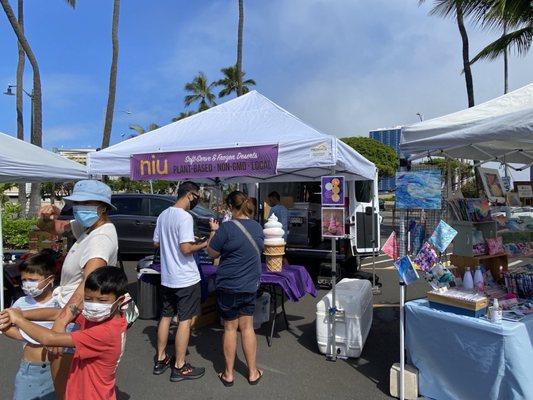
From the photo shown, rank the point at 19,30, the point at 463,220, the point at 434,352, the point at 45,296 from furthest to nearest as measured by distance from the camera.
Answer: the point at 19,30 < the point at 463,220 < the point at 434,352 < the point at 45,296

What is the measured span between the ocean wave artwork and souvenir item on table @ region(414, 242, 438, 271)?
322mm

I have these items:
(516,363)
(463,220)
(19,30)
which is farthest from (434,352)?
(19,30)

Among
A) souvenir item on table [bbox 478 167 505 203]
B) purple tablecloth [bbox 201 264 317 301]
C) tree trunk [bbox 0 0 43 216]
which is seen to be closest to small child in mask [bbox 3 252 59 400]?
purple tablecloth [bbox 201 264 317 301]

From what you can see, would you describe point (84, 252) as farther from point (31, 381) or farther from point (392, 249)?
point (392, 249)

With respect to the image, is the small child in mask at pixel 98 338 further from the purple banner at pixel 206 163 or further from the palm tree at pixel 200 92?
the palm tree at pixel 200 92

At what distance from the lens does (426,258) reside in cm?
346

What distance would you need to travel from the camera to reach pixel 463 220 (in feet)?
12.7

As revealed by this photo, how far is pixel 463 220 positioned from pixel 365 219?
4.76m

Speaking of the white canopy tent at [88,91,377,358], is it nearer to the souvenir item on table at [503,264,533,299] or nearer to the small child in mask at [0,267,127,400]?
the souvenir item on table at [503,264,533,299]

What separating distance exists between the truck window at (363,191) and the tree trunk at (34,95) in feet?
39.5

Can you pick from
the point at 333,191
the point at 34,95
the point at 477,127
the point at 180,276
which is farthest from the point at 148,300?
the point at 34,95

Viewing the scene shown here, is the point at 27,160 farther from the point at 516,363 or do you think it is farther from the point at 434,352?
the point at 516,363

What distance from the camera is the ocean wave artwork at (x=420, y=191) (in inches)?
136

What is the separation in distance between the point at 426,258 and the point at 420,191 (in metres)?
0.54
